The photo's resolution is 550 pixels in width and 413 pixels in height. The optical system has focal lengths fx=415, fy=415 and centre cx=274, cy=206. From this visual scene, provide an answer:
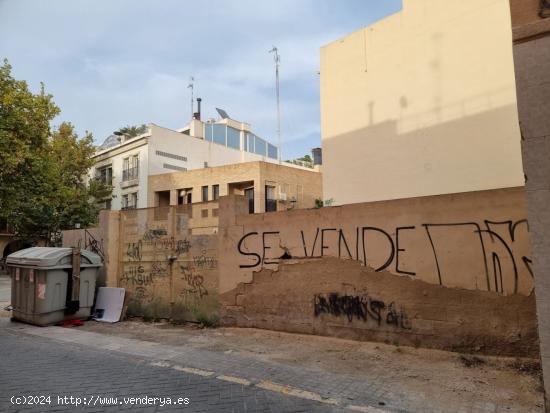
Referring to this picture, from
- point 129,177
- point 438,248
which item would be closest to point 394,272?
point 438,248

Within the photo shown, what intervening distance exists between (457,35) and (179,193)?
21868 millimetres

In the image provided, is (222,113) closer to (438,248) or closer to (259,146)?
(259,146)

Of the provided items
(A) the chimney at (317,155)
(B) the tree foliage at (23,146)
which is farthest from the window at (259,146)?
(B) the tree foliage at (23,146)

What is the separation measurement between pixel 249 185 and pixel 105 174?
1635cm

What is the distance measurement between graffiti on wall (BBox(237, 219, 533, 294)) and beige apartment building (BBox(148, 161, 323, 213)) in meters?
19.3

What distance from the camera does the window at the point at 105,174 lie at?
119 ft

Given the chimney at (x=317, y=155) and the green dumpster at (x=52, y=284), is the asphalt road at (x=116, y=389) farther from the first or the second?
the chimney at (x=317, y=155)

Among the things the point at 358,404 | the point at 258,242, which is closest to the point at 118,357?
the point at 258,242

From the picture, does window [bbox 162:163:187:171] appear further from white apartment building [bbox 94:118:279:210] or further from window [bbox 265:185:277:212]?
window [bbox 265:185:277:212]

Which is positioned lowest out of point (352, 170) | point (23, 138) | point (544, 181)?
point (544, 181)

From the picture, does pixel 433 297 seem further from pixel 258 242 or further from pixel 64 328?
pixel 64 328

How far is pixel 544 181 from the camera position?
401 cm

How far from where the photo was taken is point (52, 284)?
→ 899 centimetres

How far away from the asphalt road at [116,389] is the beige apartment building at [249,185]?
66.7ft
